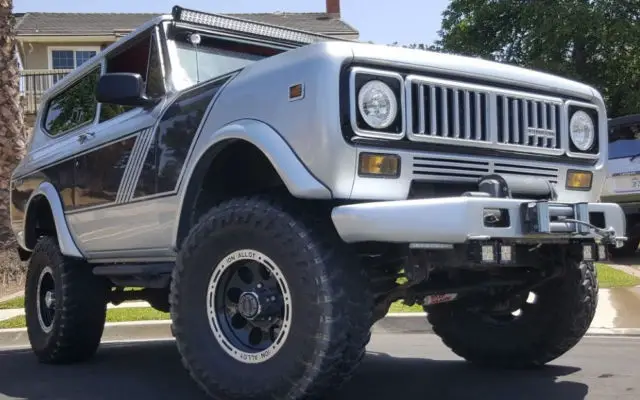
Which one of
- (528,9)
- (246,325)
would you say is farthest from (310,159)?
(528,9)

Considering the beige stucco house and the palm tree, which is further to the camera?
the beige stucco house

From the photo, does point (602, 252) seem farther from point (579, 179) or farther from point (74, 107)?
point (74, 107)

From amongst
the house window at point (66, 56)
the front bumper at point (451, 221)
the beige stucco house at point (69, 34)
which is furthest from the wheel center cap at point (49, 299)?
the house window at point (66, 56)

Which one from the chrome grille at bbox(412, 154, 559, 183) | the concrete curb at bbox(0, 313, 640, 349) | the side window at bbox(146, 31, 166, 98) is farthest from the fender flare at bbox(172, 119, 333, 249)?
the concrete curb at bbox(0, 313, 640, 349)

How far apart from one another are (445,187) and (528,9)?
23.6 meters

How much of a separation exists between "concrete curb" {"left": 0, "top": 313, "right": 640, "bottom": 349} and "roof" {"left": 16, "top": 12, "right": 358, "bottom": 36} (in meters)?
20.8

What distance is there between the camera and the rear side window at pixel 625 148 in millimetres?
13109

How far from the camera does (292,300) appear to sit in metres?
3.68

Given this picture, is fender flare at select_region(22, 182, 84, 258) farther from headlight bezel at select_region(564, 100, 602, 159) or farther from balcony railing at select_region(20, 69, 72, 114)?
balcony railing at select_region(20, 69, 72, 114)

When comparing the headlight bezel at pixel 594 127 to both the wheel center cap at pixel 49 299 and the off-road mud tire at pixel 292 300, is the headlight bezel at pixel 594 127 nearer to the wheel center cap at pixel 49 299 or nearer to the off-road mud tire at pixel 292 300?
the off-road mud tire at pixel 292 300

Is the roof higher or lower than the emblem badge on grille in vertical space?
higher

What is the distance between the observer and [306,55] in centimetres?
388

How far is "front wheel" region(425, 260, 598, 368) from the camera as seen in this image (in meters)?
4.69

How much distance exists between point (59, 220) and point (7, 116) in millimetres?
6263
